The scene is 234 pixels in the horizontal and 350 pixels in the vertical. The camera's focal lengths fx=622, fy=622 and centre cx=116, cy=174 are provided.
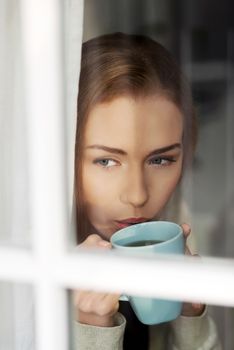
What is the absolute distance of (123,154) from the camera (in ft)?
3.35

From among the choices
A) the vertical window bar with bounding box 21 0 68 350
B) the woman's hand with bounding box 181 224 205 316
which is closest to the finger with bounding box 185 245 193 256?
the woman's hand with bounding box 181 224 205 316

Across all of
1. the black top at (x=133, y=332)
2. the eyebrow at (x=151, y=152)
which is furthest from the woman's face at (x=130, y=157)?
the black top at (x=133, y=332)

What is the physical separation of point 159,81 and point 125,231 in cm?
25

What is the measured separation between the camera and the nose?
40.2 inches

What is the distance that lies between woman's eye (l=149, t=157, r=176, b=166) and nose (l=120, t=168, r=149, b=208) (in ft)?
0.08

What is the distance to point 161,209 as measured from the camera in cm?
103

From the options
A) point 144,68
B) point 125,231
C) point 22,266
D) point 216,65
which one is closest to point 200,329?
point 125,231

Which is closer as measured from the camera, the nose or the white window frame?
the white window frame

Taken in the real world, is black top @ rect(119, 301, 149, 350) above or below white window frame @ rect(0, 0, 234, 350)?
below

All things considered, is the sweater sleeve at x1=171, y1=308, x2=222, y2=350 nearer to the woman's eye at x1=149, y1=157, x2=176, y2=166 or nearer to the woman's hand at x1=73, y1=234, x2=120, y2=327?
the woman's hand at x1=73, y1=234, x2=120, y2=327

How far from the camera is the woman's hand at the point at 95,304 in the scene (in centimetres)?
100

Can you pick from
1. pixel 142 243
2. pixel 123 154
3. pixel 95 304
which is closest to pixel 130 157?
pixel 123 154

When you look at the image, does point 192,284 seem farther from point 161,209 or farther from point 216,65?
point 216,65

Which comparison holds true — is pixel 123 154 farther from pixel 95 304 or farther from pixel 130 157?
pixel 95 304
